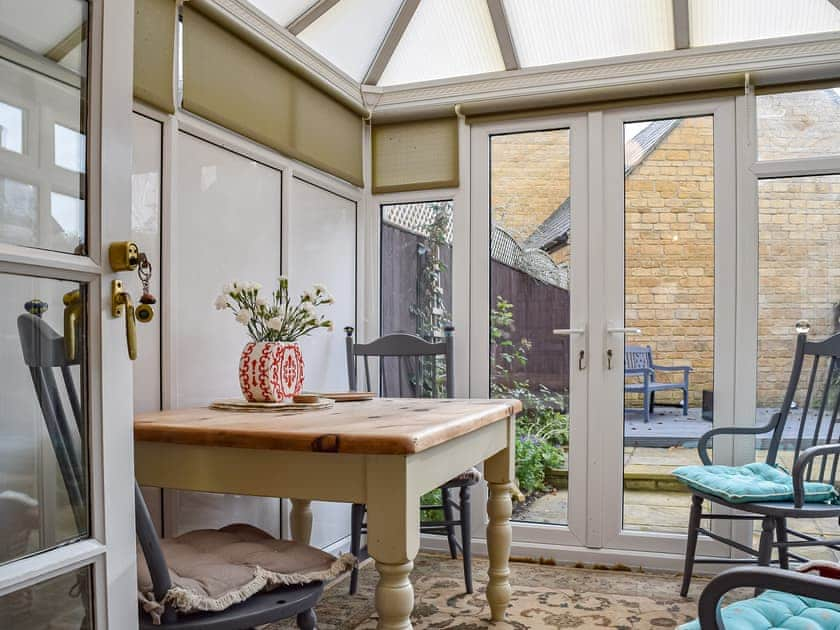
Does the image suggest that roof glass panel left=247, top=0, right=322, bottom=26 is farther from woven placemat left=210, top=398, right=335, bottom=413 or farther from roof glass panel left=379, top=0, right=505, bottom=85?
woven placemat left=210, top=398, right=335, bottom=413

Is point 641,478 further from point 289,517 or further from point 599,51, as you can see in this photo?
point 599,51

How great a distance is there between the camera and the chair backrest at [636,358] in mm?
3152

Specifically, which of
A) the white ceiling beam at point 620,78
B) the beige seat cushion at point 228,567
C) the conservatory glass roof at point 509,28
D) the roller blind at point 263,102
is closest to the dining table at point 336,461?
the beige seat cushion at point 228,567

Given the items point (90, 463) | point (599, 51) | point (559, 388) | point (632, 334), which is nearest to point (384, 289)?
point (559, 388)

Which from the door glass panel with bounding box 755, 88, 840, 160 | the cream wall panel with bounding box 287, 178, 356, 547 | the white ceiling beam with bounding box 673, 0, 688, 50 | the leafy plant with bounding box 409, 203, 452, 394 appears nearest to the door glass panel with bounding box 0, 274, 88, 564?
the cream wall panel with bounding box 287, 178, 356, 547

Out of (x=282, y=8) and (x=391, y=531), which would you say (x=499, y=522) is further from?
(x=282, y=8)

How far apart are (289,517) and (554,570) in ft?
3.74

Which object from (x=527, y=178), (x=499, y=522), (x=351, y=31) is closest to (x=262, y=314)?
(x=499, y=522)

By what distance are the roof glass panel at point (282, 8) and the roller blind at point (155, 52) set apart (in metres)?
0.47

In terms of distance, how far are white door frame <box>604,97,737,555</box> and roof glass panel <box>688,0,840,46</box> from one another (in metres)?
0.27

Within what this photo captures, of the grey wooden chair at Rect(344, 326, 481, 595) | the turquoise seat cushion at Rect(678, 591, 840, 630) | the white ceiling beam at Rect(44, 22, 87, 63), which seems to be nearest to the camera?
the white ceiling beam at Rect(44, 22, 87, 63)

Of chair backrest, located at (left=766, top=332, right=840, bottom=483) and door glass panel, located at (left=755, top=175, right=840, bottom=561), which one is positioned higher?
door glass panel, located at (left=755, top=175, right=840, bottom=561)

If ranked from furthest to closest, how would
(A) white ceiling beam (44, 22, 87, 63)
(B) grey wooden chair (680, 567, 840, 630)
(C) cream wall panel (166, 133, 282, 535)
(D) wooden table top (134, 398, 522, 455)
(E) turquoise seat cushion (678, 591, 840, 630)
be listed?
(C) cream wall panel (166, 133, 282, 535) → (D) wooden table top (134, 398, 522, 455) → (E) turquoise seat cushion (678, 591, 840, 630) → (A) white ceiling beam (44, 22, 87, 63) → (B) grey wooden chair (680, 567, 840, 630)

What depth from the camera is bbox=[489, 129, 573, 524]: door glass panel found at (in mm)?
3254
